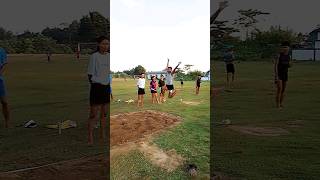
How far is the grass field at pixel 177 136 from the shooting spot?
4578 mm

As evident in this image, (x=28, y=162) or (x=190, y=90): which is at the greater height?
(x=190, y=90)

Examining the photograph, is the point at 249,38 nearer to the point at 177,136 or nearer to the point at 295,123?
the point at 295,123

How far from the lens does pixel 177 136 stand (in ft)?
17.0

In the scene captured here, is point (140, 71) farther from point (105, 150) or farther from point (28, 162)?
point (28, 162)

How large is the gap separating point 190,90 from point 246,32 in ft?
11.0

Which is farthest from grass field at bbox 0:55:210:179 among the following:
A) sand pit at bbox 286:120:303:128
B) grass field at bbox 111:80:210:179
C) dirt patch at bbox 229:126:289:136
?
sand pit at bbox 286:120:303:128

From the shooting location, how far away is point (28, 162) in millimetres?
4578

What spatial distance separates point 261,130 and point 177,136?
1233 millimetres

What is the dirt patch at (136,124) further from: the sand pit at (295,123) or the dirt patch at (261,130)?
the sand pit at (295,123)

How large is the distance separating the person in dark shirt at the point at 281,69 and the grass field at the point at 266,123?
337mm

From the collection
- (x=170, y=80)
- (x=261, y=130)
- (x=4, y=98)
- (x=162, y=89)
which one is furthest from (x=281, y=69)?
(x=4, y=98)

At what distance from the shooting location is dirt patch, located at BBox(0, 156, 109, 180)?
4200 mm

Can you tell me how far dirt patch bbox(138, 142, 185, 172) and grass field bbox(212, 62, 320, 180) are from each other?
1.41 ft

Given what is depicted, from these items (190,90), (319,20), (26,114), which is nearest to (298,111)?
(190,90)
